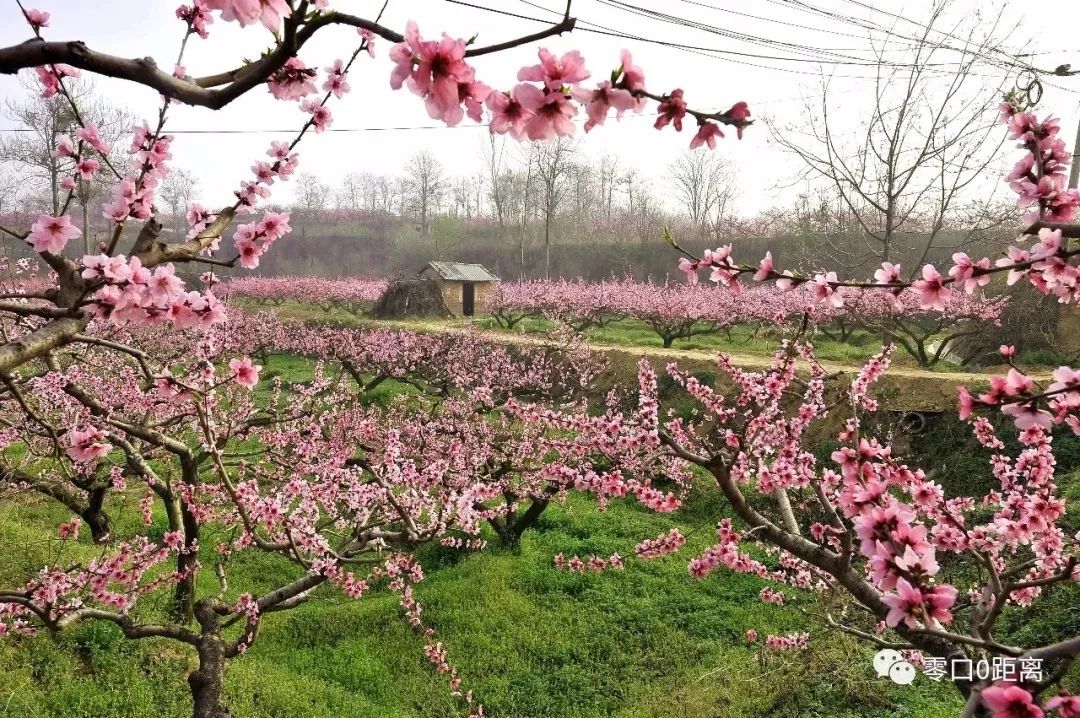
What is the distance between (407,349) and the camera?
1878 cm

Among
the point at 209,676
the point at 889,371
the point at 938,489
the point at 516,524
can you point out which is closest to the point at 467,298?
the point at 889,371

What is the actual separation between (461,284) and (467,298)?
2.43 feet

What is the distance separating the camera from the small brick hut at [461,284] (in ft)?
97.5

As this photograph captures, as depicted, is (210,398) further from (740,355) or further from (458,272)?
(458,272)

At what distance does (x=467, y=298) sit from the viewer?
30.3 metres

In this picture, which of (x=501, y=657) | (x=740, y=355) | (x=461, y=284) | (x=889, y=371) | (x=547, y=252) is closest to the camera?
(x=501, y=657)

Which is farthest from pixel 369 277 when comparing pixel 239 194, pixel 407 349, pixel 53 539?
pixel 239 194

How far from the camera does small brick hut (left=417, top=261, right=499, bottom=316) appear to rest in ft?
97.5

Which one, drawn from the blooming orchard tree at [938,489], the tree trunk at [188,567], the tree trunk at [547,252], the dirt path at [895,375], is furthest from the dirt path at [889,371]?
the tree trunk at [547,252]

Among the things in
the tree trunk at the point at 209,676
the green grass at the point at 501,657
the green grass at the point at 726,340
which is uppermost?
the green grass at the point at 726,340

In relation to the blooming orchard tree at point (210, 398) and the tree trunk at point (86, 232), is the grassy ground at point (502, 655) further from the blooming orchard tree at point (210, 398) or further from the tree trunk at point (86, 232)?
the tree trunk at point (86, 232)

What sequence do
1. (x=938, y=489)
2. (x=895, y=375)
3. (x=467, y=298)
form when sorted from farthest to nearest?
(x=467, y=298) → (x=895, y=375) → (x=938, y=489)

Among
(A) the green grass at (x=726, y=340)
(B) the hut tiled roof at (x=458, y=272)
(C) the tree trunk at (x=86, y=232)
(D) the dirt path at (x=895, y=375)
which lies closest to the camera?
(C) the tree trunk at (x=86, y=232)

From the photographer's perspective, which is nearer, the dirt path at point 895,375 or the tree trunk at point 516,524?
the tree trunk at point 516,524
